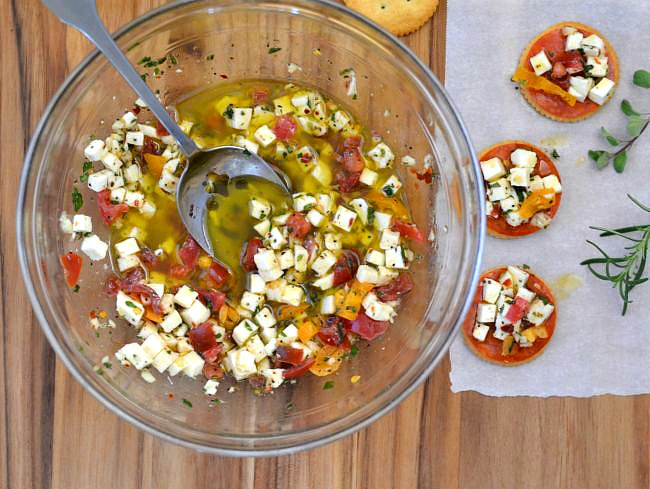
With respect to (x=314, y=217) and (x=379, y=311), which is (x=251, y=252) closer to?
(x=314, y=217)

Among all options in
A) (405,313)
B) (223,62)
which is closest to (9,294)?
(223,62)

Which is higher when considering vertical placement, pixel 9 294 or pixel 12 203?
pixel 12 203

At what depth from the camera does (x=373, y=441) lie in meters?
2.50

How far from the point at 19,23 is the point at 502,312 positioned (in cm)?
198

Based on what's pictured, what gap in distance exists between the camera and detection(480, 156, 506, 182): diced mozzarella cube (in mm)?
2445

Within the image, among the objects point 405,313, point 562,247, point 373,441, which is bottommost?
point 373,441

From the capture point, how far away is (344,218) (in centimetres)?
231

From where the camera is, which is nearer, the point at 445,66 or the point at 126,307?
the point at 126,307

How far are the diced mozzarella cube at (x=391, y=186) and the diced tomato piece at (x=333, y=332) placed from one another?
0.46 m

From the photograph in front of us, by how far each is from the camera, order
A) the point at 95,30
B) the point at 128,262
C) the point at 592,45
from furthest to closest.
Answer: the point at 592,45 < the point at 128,262 < the point at 95,30

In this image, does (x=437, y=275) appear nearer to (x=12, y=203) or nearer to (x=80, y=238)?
(x=80, y=238)

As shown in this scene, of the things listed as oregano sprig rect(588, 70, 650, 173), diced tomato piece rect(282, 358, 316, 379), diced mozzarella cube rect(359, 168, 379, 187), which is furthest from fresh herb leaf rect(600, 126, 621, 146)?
diced tomato piece rect(282, 358, 316, 379)

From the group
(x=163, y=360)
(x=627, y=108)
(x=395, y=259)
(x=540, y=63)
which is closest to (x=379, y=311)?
(x=395, y=259)

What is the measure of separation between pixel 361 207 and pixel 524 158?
61 centimetres
